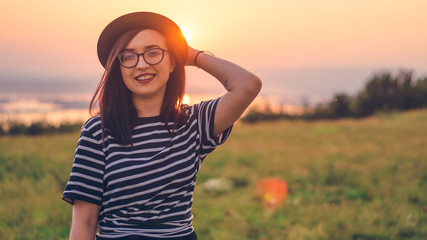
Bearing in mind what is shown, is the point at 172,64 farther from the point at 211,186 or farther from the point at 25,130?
the point at 25,130

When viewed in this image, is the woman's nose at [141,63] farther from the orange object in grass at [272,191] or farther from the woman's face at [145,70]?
the orange object in grass at [272,191]

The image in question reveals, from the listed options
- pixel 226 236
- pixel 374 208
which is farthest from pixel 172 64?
pixel 374 208

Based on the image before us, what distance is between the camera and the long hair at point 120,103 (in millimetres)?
1936

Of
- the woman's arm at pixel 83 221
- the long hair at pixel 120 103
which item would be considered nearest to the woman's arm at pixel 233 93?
the long hair at pixel 120 103

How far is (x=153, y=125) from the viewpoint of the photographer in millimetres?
2021

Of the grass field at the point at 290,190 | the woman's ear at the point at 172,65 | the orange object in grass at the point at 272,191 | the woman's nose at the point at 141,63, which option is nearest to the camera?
the woman's nose at the point at 141,63

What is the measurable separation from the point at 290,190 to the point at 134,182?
14.5 ft

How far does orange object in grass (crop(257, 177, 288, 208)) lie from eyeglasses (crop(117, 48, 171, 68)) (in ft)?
12.4

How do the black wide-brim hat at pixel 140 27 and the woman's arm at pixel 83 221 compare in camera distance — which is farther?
the black wide-brim hat at pixel 140 27

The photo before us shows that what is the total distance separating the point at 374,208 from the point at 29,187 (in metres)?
5.01

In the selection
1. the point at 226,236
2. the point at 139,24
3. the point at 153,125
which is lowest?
the point at 226,236

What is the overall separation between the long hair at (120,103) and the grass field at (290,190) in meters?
2.62

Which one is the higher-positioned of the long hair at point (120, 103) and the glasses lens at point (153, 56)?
the glasses lens at point (153, 56)

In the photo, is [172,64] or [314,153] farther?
[314,153]
